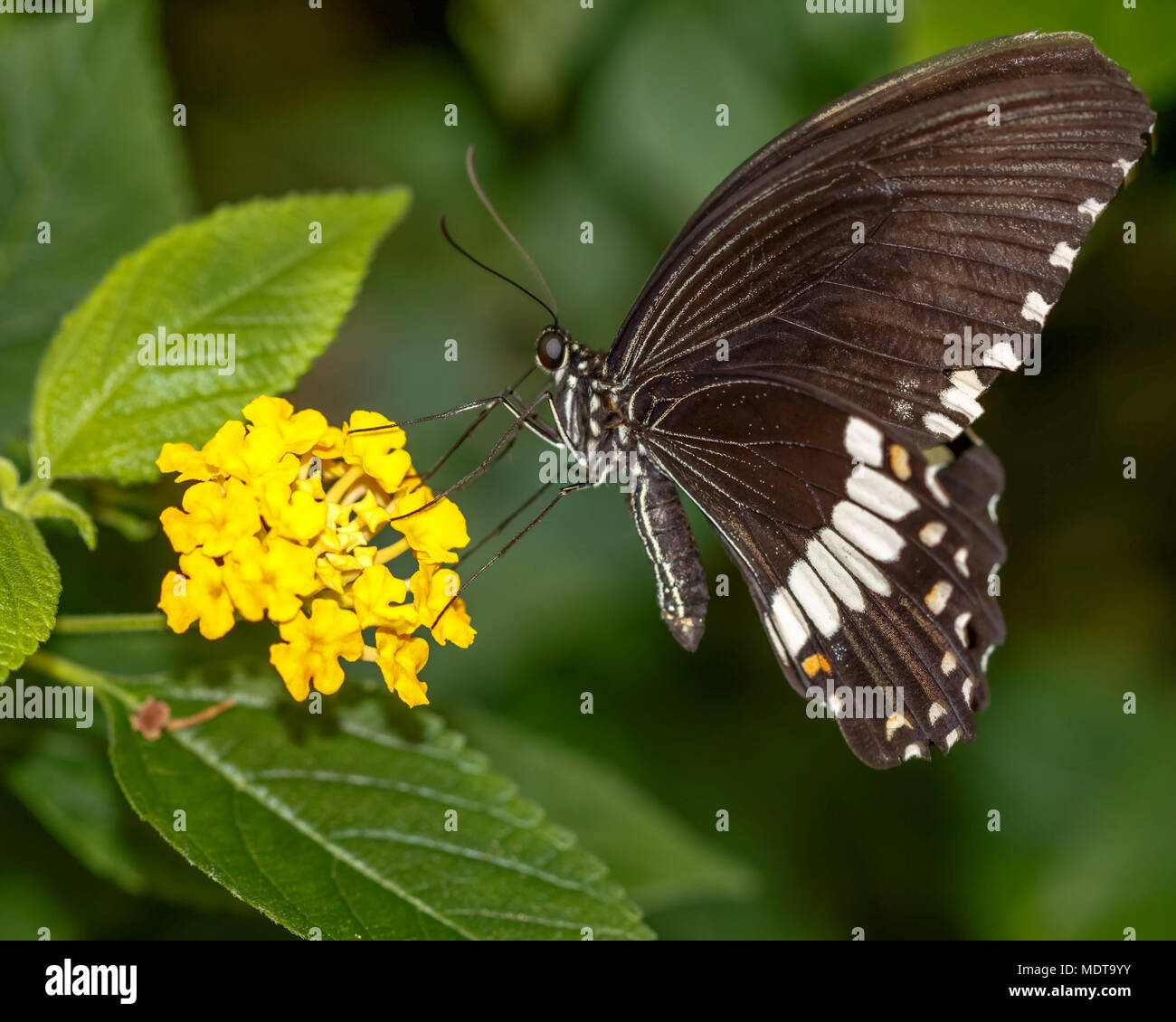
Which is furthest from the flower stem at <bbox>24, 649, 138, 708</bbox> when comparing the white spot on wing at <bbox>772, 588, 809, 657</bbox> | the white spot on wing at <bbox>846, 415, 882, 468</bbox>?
the white spot on wing at <bbox>846, 415, 882, 468</bbox>

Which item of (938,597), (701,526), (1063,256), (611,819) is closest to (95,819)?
(611,819)

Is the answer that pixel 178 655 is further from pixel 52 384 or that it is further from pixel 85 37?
pixel 85 37

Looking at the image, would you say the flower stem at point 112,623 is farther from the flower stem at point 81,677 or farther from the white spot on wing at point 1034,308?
the white spot on wing at point 1034,308

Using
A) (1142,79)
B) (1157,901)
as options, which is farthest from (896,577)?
(1157,901)

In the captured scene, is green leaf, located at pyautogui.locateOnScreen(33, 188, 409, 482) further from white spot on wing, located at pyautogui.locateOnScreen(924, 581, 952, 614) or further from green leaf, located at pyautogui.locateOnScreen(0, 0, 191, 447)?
white spot on wing, located at pyautogui.locateOnScreen(924, 581, 952, 614)

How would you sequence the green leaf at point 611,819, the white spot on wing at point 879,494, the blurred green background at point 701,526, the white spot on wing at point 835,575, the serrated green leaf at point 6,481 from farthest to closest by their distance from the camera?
the blurred green background at point 701,526 → the green leaf at point 611,819 → the white spot on wing at point 835,575 → the white spot on wing at point 879,494 → the serrated green leaf at point 6,481

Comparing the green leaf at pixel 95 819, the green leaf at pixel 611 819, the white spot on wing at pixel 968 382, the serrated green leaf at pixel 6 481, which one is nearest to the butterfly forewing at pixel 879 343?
the white spot on wing at pixel 968 382

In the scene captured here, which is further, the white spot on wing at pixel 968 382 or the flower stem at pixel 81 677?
the white spot on wing at pixel 968 382

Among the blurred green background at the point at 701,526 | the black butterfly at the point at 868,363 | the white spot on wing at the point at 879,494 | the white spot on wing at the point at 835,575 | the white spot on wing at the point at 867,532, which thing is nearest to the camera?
the black butterfly at the point at 868,363
